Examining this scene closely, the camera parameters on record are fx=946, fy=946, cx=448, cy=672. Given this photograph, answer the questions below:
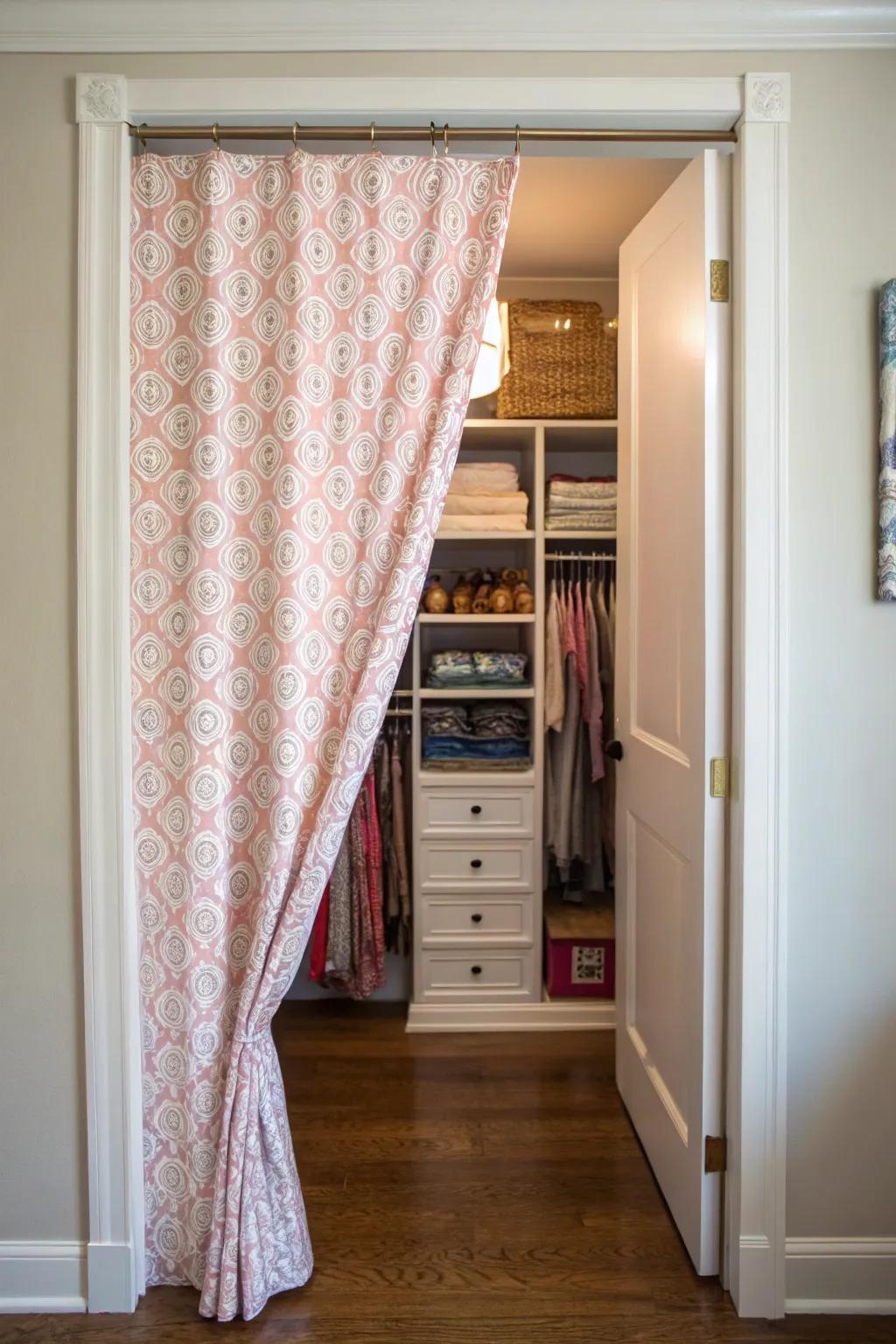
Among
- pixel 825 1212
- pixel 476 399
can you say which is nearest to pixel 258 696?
pixel 825 1212

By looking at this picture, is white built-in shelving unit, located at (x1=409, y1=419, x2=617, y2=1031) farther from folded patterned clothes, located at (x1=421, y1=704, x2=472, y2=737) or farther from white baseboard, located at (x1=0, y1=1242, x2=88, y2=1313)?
white baseboard, located at (x1=0, y1=1242, x2=88, y2=1313)

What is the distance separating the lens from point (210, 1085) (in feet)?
6.42

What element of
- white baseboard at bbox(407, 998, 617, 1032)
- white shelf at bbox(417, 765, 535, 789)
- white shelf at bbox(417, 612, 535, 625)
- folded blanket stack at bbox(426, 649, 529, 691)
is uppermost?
white shelf at bbox(417, 612, 535, 625)

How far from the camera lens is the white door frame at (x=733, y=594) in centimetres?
189

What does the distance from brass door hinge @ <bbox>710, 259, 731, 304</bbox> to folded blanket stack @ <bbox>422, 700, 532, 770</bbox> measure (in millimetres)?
1718

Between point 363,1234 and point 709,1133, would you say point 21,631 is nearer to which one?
point 363,1234

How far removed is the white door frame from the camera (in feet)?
6.20

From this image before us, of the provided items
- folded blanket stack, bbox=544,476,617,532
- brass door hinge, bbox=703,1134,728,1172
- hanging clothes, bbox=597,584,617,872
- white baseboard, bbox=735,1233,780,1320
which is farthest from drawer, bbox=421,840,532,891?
A: white baseboard, bbox=735,1233,780,1320

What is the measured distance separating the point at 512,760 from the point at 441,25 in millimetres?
2153

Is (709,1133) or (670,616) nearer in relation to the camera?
(709,1133)

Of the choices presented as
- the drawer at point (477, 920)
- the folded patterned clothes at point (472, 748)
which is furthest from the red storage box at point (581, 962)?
the folded patterned clothes at point (472, 748)

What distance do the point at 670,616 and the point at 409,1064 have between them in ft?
5.64

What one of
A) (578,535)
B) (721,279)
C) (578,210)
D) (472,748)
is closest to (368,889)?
(472,748)

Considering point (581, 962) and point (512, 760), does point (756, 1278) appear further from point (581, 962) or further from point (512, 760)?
point (512, 760)
